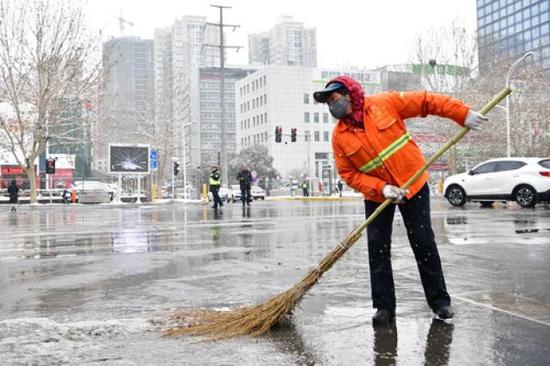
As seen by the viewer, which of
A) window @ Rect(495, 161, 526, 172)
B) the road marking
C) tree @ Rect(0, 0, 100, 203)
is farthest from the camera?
tree @ Rect(0, 0, 100, 203)

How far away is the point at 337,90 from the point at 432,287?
4.94 feet

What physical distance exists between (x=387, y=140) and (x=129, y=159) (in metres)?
34.1

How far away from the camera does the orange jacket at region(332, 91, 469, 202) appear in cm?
412

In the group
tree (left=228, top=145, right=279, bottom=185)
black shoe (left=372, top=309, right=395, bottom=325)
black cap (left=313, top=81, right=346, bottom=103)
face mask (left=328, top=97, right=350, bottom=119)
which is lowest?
black shoe (left=372, top=309, right=395, bottom=325)

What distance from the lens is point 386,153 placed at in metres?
4.16

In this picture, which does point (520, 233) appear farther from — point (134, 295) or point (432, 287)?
point (134, 295)

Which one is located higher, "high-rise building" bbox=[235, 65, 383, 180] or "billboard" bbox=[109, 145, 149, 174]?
"high-rise building" bbox=[235, 65, 383, 180]

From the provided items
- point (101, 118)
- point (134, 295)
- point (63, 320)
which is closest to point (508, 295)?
point (134, 295)

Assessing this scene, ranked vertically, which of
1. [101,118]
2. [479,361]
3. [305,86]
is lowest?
[479,361]

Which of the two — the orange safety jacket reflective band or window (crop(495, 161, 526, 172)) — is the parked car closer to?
window (crop(495, 161, 526, 172))

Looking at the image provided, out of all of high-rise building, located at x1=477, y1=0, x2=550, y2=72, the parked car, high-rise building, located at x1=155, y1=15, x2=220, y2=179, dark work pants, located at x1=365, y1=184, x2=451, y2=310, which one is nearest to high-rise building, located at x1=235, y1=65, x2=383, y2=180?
high-rise building, located at x1=155, y1=15, x2=220, y2=179

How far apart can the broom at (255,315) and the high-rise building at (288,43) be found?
437 feet

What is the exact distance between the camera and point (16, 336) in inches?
151

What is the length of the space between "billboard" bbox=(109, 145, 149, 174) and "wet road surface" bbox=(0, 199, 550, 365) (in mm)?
27404
